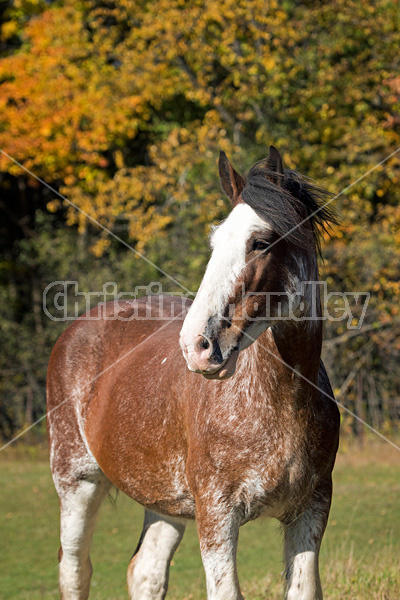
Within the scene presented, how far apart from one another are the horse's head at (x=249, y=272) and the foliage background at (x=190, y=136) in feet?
26.5

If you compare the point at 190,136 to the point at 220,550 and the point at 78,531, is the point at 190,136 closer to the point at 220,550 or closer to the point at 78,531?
the point at 78,531

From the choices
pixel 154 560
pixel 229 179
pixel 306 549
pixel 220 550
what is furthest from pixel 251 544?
pixel 229 179

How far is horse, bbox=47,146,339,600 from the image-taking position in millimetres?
2746

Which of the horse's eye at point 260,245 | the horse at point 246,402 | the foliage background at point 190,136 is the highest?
the foliage background at point 190,136

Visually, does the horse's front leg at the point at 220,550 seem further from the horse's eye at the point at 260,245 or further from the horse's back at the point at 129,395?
the horse's eye at the point at 260,245

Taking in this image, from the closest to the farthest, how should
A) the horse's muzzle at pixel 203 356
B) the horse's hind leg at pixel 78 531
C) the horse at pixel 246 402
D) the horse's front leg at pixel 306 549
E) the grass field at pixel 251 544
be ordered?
the horse's muzzle at pixel 203 356, the horse at pixel 246 402, the horse's front leg at pixel 306 549, the horse's hind leg at pixel 78 531, the grass field at pixel 251 544

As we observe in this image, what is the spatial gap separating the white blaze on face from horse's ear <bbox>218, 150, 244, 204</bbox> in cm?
26

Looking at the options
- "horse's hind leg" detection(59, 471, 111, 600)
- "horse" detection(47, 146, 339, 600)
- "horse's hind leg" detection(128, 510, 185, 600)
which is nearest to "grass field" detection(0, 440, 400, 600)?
"horse's hind leg" detection(59, 471, 111, 600)

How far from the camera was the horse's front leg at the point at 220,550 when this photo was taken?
9.61 feet

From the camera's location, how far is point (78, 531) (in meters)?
4.40

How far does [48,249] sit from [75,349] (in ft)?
38.2

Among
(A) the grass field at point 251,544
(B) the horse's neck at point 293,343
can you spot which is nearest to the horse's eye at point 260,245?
(B) the horse's neck at point 293,343

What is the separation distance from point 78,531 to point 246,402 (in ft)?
6.44

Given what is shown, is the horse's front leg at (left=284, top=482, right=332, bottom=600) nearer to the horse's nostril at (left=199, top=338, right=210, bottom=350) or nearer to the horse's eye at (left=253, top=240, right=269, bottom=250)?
the horse's nostril at (left=199, top=338, right=210, bottom=350)
